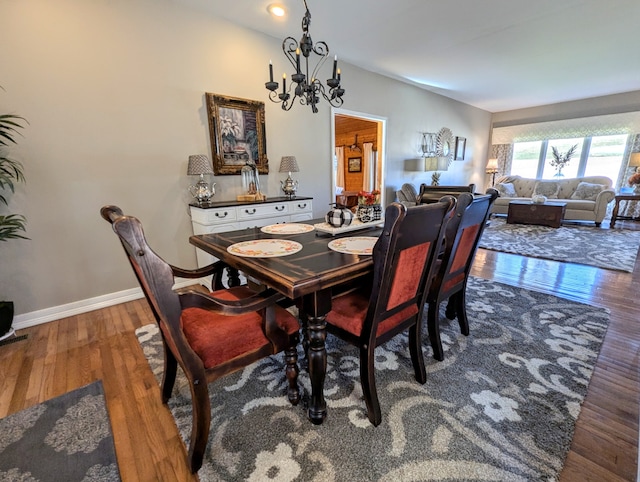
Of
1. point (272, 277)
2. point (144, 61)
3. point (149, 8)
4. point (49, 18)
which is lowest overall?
point (272, 277)

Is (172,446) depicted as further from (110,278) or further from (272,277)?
(110,278)

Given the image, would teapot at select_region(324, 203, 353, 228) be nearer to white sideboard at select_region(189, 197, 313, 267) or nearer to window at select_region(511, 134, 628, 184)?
white sideboard at select_region(189, 197, 313, 267)

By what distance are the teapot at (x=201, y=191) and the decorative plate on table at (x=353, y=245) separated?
1764 millimetres

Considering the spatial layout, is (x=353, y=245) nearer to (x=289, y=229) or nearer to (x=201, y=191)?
(x=289, y=229)

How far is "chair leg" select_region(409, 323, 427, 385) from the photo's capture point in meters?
1.49

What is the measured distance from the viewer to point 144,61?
247 centimetres

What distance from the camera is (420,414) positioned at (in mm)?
1334

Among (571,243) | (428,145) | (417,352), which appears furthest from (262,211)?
(571,243)

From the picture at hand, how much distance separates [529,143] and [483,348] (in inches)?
304

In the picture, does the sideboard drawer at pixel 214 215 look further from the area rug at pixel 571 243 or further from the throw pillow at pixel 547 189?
the throw pillow at pixel 547 189

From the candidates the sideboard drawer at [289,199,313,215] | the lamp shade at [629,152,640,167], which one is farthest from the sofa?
the sideboard drawer at [289,199,313,215]

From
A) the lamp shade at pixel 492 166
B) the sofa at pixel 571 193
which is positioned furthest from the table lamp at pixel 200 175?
the lamp shade at pixel 492 166

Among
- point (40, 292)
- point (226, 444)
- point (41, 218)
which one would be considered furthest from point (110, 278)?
point (226, 444)

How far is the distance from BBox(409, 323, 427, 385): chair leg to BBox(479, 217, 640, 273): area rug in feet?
10.5
